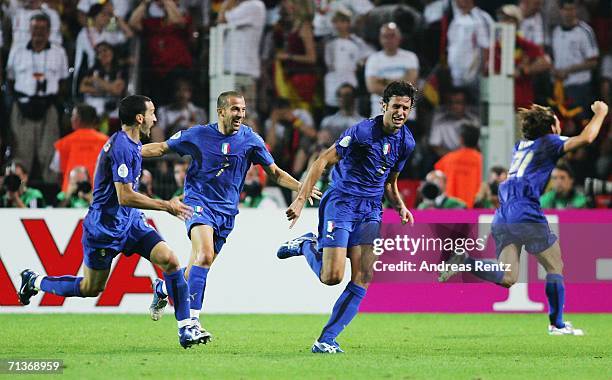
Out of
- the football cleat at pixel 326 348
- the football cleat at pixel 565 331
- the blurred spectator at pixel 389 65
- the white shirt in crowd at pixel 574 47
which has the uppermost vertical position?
the white shirt in crowd at pixel 574 47

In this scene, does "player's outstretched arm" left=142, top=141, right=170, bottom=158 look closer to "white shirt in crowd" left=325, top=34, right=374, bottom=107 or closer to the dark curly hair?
the dark curly hair

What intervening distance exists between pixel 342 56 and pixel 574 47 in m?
3.51

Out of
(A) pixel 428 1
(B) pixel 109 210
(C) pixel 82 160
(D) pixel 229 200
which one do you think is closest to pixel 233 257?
(C) pixel 82 160

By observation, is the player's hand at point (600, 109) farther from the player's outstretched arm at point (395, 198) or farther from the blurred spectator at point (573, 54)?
the blurred spectator at point (573, 54)

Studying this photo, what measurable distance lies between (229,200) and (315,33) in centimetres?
657

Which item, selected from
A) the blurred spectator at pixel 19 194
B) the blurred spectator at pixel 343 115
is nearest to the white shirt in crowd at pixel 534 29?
the blurred spectator at pixel 343 115

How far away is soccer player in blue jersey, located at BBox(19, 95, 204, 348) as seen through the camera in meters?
8.87

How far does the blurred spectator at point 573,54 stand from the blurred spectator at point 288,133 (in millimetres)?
3783

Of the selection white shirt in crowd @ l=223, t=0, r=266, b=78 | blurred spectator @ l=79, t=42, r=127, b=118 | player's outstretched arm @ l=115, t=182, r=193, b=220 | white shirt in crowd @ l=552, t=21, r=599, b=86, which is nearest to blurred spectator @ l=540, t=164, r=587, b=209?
white shirt in crowd @ l=552, t=21, r=599, b=86

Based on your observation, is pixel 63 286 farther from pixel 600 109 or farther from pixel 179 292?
pixel 600 109

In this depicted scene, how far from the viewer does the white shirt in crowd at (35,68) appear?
15.3 m

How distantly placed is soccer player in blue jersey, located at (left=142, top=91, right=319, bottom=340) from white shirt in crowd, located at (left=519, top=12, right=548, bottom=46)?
25.5 feet

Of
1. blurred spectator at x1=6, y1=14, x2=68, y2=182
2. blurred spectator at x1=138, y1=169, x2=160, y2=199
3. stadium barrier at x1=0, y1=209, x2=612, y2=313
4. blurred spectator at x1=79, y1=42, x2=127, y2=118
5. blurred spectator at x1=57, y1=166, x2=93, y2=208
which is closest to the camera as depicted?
stadium barrier at x1=0, y1=209, x2=612, y2=313

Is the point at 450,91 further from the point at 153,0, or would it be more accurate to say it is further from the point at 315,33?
the point at 153,0
